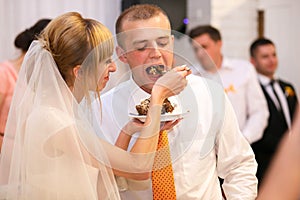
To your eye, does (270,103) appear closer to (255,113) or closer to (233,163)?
(255,113)

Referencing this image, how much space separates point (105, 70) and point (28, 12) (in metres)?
2.41

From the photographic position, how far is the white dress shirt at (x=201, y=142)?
5.67 feet

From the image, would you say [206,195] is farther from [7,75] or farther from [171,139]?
[7,75]

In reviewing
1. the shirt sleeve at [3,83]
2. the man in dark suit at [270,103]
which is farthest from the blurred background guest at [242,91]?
the shirt sleeve at [3,83]

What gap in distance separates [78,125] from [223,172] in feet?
1.66

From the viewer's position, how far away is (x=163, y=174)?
1699 mm

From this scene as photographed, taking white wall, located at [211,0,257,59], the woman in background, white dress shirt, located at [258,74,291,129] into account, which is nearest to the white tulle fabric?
the woman in background

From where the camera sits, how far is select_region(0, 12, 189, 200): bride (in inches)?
61.9

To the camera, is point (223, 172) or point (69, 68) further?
point (223, 172)

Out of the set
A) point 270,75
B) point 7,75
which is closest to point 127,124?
point 7,75

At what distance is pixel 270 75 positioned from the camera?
13.0 feet

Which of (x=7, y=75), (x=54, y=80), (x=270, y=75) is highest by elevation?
(x=54, y=80)

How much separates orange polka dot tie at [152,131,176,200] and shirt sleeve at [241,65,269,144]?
1847 millimetres

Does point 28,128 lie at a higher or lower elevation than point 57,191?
higher
